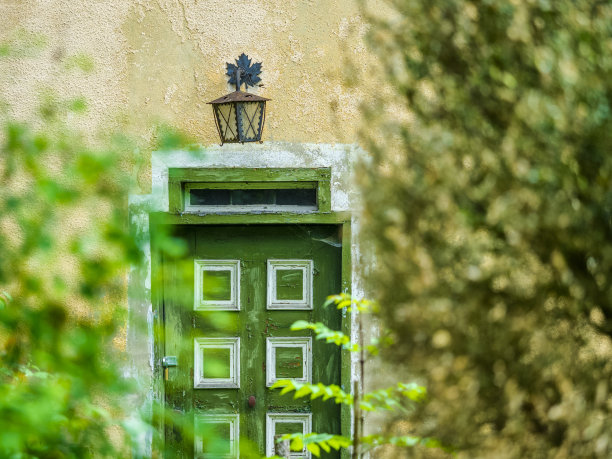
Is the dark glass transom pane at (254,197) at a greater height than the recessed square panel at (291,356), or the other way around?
the dark glass transom pane at (254,197)

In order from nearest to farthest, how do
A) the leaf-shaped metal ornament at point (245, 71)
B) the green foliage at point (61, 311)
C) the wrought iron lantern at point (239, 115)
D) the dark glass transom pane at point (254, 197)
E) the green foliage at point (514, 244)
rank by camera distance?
the green foliage at point (61, 311) → the green foliage at point (514, 244) → the wrought iron lantern at point (239, 115) → the leaf-shaped metal ornament at point (245, 71) → the dark glass transom pane at point (254, 197)

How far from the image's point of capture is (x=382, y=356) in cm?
195

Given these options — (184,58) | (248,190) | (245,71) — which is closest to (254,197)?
(248,190)

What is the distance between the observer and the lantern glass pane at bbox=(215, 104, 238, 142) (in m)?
4.36

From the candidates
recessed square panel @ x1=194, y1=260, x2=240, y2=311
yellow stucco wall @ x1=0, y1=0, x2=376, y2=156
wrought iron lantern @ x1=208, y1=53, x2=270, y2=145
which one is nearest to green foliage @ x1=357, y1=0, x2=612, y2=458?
wrought iron lantern @ x1=208, y1=53, x2=270, y2=145

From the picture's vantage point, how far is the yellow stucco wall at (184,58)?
14.8 ft

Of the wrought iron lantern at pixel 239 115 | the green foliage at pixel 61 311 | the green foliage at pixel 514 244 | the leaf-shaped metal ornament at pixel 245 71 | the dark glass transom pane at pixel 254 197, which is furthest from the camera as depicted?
the dark glass transom pane at pixel 254 197

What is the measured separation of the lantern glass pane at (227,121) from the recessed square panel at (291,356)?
1.35m

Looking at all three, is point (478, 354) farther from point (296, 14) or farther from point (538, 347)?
point (296, 14)

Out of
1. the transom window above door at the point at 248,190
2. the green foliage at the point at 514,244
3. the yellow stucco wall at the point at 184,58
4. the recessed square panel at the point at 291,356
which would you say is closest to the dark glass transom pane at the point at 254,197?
the transom window above door at the point at 248,190

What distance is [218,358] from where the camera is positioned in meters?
4.66

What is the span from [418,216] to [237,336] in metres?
3.01

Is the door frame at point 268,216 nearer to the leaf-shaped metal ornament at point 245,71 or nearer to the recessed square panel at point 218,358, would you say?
the recessed square panel at point 218,358

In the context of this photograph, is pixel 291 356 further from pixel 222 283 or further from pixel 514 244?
pixel 514 244
